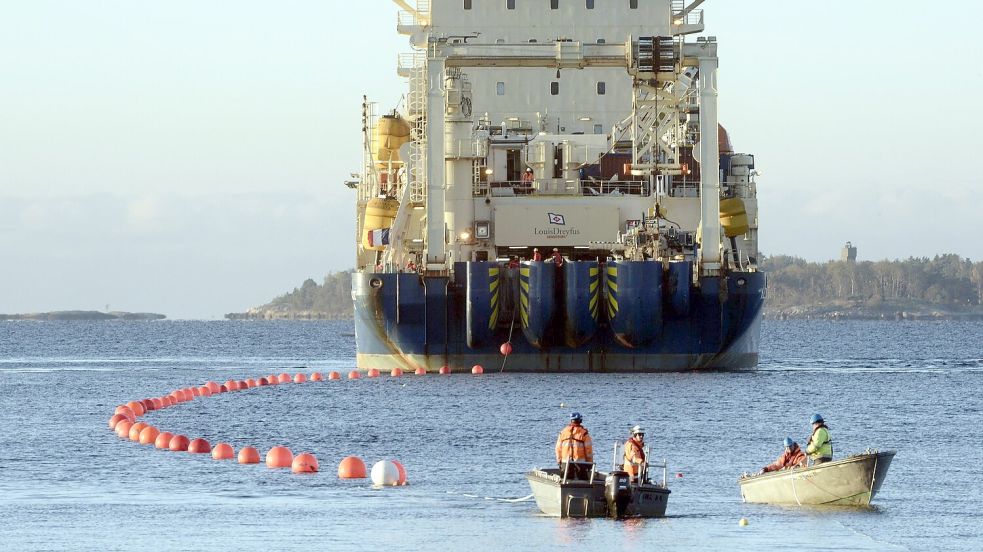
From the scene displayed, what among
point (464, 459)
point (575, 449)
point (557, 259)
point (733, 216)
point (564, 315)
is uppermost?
point (733, 216)

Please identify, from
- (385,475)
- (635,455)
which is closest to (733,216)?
(385,475)

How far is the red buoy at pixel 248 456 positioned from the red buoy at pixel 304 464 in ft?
5.92

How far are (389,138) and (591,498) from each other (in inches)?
1946

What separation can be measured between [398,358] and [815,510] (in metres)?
35.9

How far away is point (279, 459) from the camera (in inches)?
1588

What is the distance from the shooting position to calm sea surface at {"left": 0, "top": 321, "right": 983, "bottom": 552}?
29.7 m

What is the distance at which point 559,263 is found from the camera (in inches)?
2539

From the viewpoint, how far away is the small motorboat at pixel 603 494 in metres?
30.2

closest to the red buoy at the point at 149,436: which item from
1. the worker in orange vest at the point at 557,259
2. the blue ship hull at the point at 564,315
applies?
the blue ship hull at the point at 564,315

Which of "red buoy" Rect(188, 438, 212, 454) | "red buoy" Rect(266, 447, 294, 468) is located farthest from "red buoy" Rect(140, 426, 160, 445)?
"red buoy" Rect(266, 447, 294, 468)

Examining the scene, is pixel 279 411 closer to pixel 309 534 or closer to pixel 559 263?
pixel 559 263

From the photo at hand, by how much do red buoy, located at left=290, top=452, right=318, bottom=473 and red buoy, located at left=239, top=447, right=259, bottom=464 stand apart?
1.80 metres

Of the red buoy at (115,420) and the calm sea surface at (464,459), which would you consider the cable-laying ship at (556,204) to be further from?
the red buoy at (115,420)

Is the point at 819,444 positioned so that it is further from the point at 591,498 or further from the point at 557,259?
the point at 557,259
